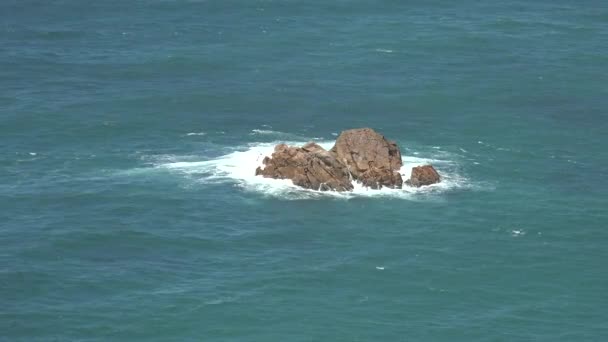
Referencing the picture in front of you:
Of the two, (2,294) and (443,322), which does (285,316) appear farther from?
(2,294)

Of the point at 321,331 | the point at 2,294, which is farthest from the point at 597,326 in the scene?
the point at 2,294

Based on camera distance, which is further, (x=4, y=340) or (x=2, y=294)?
→ (x=2, y=294)

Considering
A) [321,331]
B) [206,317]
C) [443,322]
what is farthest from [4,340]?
[443,322]

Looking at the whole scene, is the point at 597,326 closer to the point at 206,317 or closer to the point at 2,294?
the point at 206,317

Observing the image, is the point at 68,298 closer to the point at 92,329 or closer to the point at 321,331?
the point at 92,329

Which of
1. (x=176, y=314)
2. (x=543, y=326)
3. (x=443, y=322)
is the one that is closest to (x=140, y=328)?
(x=176, y=314)

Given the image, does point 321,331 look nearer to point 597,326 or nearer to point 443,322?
point 443,322
